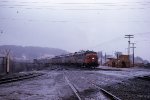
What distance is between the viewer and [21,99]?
45.1ft

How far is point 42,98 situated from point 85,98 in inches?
77.5

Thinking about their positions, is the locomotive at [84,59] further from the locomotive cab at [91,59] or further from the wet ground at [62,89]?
the wet ground at [62,89]

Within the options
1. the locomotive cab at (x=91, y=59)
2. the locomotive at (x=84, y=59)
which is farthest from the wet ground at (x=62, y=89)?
the locomotive at (x=84, y=59)

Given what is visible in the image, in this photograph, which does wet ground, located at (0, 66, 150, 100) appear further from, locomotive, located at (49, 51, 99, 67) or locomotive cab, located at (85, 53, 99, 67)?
locomotive, located at (49, 51, 99, 67)

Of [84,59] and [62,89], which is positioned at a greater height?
[84,59]

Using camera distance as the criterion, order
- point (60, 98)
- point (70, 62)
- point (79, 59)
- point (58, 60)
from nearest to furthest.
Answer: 1. point (60, 98)
2. point (79, 59)
3. point (70, 62)
4. point (58, 60)

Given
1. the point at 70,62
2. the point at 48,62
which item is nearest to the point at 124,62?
the point at 70,62

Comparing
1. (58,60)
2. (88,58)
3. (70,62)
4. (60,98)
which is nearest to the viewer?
(60,98)

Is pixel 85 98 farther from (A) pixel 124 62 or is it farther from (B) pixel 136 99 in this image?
(A) pixel 124 62

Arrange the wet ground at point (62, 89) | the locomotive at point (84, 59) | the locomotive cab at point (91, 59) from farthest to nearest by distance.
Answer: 1. the locomotive at point (84, 59)
2. the locomotive cab at point (91, 59)
3. the wet ground at point (62, 89)

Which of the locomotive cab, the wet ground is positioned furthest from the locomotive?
the wet ground

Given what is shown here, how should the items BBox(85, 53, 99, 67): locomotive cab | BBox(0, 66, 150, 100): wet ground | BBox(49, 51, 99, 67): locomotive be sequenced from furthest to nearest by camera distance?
1. BBox(49, 51, 99, 67): locomotive
2. BBox(85, 53, 99, 67): locomotive cab
3. BBox(0, 66, 150, 100): wet ground

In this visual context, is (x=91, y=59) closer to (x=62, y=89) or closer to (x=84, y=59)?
(x=84, y=59)

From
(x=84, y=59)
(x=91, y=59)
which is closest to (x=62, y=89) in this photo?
(x=91, y=59)
